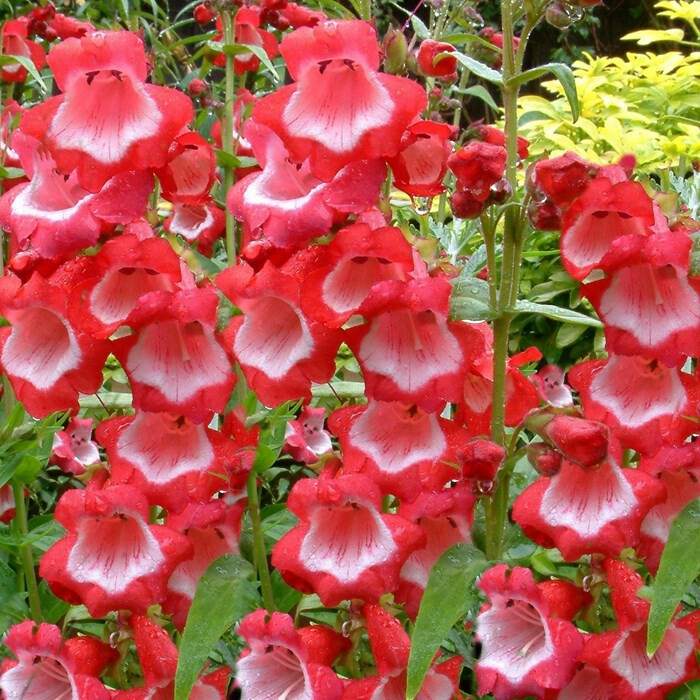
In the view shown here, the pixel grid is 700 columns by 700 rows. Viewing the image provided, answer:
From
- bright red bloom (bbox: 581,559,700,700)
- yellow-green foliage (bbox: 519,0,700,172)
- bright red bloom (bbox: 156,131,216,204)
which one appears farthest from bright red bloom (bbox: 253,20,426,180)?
yellow-green foliage (bbox: 519,0,700,172)

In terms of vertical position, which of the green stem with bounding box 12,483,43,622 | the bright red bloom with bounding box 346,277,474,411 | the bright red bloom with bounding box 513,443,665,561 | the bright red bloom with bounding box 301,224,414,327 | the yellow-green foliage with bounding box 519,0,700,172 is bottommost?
the yellow-green foliage with bounding box 519,0,700,172

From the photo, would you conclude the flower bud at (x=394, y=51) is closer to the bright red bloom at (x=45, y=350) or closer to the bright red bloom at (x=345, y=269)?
the bright red bloom at (x=345, y=269)

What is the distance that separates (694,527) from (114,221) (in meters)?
0.60

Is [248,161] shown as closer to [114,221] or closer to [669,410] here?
[114,221]

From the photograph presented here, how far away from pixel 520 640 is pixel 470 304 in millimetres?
324

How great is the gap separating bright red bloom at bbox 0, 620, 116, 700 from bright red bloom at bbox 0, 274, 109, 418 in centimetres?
23

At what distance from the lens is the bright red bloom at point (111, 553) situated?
3.07ft

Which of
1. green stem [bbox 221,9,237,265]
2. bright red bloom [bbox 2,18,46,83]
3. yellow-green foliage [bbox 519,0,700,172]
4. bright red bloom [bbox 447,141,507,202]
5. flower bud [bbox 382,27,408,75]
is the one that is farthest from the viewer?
yellow-green foliage [bbox 519,0,700,172]

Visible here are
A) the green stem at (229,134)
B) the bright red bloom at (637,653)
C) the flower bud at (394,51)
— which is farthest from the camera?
the green stem at (229,134)

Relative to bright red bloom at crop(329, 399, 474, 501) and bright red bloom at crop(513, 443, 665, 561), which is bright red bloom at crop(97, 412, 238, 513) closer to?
bright red bloom at crop(329, 399, 474, 501)

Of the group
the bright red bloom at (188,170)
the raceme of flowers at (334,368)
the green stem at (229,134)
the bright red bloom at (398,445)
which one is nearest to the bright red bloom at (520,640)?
the raceme of flowers at (334,368)

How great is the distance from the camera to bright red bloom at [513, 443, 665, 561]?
0.88 m

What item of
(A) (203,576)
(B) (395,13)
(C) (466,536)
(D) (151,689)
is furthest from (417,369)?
(B) (395,13)

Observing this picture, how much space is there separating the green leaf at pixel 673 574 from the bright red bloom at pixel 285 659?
30 cm
